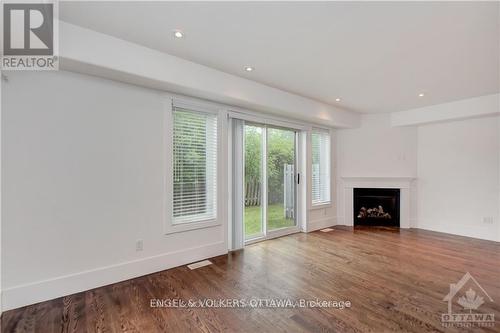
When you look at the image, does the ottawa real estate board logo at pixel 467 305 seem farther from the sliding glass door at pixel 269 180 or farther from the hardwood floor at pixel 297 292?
the sliding glass door at pixel 269 180

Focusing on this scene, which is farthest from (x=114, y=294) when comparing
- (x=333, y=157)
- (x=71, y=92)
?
(x=333, y=157)

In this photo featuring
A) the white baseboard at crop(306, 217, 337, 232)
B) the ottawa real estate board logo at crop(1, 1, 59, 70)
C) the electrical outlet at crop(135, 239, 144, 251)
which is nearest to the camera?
the ottawa real estate board logo at crop(1, 1, 59, 70)

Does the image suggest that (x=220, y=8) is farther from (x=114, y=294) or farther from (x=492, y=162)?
(x=492, y=162)

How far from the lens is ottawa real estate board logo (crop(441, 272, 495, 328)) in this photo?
201 cm

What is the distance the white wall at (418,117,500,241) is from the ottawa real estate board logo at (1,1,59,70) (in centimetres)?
630

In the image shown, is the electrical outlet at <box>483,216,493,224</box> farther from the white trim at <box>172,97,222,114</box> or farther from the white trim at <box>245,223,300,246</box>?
the white trim at <box>172,97,222,114</box>

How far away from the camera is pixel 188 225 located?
10.7 feet

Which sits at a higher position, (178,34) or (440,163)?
(178,34)

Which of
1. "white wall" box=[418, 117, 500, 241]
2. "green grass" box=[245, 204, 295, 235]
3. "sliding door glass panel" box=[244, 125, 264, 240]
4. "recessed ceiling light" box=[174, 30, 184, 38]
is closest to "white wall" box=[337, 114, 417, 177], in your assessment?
"white wall" box=[418, 117, 500, 241]

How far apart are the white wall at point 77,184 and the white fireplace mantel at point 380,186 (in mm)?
4007

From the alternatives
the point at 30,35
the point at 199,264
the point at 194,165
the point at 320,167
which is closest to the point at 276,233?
the point at 199,264

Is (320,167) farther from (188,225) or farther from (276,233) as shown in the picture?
(188,225)

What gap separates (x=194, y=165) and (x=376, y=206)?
446 cm

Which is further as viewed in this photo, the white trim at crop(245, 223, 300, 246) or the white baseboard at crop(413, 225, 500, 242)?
the white baseboard at crop(413, 225, 500, 242)
